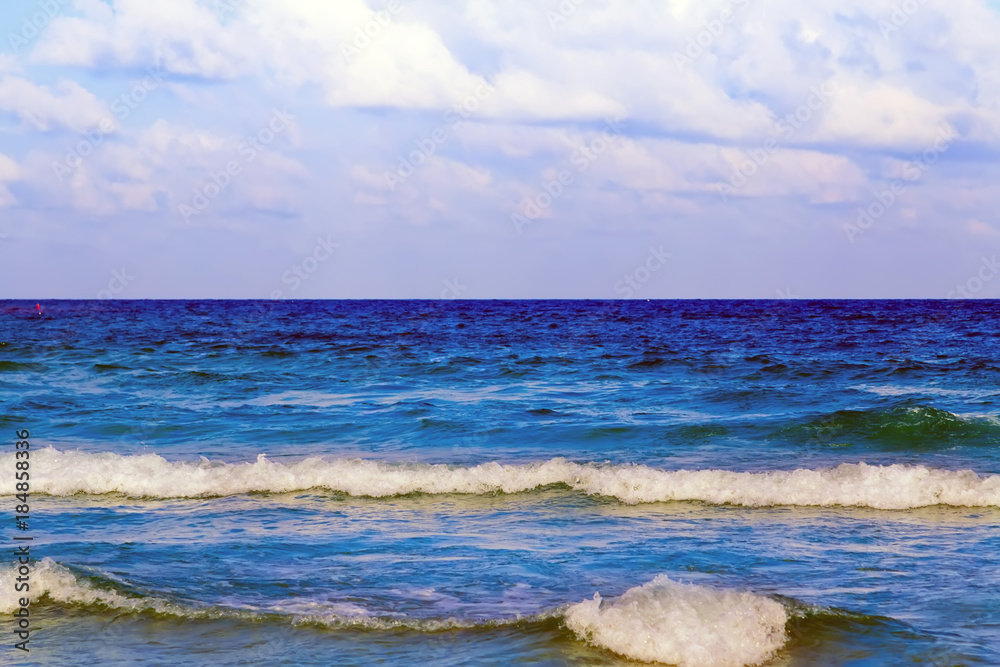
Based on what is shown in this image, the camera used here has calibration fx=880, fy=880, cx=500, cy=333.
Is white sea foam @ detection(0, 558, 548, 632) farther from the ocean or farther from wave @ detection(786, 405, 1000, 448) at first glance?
wave @ detection(786, 405, 1000, 448)

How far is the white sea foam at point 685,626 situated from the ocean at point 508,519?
19 millimetres

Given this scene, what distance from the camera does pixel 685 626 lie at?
5.70 meters

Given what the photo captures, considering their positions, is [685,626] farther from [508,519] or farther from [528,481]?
[528,481]

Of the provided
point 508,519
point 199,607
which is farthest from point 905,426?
point 199,607

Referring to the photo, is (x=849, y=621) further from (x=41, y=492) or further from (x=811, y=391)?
(x=811, y=391)

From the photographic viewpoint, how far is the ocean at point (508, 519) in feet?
18.8

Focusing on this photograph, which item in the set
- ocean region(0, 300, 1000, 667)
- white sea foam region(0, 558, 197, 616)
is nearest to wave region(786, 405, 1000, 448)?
ocean region(0, 300, 1000, 667)

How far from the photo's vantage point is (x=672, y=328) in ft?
145

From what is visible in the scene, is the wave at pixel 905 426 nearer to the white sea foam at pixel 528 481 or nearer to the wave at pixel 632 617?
the white sea foam at pixel 528 481

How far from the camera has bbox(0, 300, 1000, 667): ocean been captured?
226 inches

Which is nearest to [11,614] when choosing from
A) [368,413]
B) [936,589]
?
[936,589]

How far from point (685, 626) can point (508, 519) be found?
3.78 metres

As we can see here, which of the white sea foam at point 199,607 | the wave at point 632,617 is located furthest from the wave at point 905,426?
the white sea foam at point 199,607

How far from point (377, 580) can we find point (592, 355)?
21270mm
